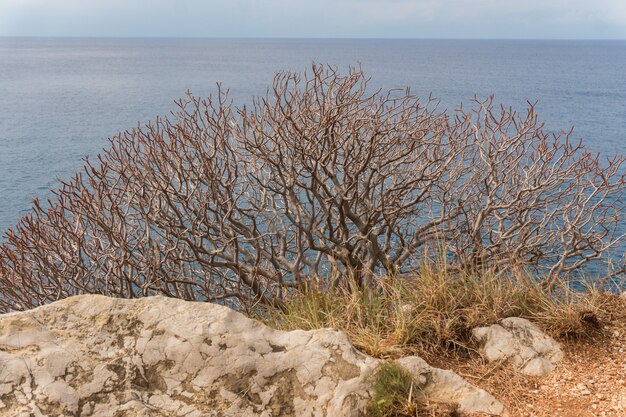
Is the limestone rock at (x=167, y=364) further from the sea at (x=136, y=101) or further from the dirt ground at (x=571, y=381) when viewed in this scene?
the sea at (x=136, y=101)

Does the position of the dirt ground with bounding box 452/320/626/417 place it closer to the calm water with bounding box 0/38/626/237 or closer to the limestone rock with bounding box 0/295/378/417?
the limestone rock with bounding box 0/295/378/417

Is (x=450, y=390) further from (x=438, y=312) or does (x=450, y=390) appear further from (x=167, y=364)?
(x=167, y=364)

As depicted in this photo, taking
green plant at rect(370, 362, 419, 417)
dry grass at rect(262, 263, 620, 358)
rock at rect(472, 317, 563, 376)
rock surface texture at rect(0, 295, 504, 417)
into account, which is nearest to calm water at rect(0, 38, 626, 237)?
dry grass at rect(262, 263, 620, 358)

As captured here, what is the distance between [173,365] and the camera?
4727 mm

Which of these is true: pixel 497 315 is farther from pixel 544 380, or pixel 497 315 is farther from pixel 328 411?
pixel 328 411

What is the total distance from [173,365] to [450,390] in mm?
2377

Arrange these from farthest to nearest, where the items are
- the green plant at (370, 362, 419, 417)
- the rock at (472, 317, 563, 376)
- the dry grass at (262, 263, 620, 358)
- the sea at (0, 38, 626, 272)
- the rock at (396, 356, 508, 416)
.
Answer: the sea at (0, 38, 626, 272), the dry grass at (262, 263, 620, 358), the rock at (472, 317, 563, 376), the rock at (396, 356, 508, 416), the green plant at (370, 362, 419, 417)

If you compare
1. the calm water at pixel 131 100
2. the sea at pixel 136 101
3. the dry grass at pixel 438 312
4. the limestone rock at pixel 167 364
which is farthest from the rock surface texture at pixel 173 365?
the sea at pixel 136 101

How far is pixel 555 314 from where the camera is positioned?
652cm

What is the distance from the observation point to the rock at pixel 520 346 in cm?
593

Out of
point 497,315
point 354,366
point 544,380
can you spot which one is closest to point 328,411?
point 354,366

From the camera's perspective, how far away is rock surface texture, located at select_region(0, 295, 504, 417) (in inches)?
171

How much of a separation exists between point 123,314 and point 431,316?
323cm

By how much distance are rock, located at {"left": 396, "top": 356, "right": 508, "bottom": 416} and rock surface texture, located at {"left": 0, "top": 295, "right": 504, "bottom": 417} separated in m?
0.01
